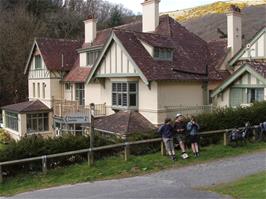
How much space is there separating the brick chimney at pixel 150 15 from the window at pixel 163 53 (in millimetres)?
4648

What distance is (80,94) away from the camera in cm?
3497

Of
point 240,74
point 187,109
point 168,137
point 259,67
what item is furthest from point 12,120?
point 168,137

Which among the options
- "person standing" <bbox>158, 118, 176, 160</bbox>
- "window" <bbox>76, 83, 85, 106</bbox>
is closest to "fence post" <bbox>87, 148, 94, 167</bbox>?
"person standing" <bbox>158, 118, 176, 160</bbox>

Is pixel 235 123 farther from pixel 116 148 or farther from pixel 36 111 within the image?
pixel 36 111

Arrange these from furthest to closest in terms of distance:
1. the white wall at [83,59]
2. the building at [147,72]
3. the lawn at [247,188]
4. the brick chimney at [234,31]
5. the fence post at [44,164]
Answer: the white wall at [83,59], the brick chimney at [234,31], the building at [147,72], the fence post at [44,164], the lawn at [247,188]

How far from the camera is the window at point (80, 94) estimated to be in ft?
113

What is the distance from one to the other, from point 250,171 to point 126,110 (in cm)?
1351

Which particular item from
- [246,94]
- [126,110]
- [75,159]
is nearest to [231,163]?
[75,159]

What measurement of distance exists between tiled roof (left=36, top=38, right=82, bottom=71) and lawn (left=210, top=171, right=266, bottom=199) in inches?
1065

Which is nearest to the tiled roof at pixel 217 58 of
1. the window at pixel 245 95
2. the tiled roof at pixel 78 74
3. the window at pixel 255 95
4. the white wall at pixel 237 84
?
the white wall at pixel 237 84

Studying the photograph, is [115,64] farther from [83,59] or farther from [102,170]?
[102,170]

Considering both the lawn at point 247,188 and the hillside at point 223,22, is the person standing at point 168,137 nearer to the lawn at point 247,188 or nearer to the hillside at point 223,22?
the lawn at point 247,188

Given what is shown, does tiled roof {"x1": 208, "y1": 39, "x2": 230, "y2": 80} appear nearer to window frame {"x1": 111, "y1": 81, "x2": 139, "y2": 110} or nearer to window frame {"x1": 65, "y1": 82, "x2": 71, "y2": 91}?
window frame {"x1": 111, "y1": 81, "x2": 139, "y2": 110}

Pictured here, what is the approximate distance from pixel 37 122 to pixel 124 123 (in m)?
15.0
